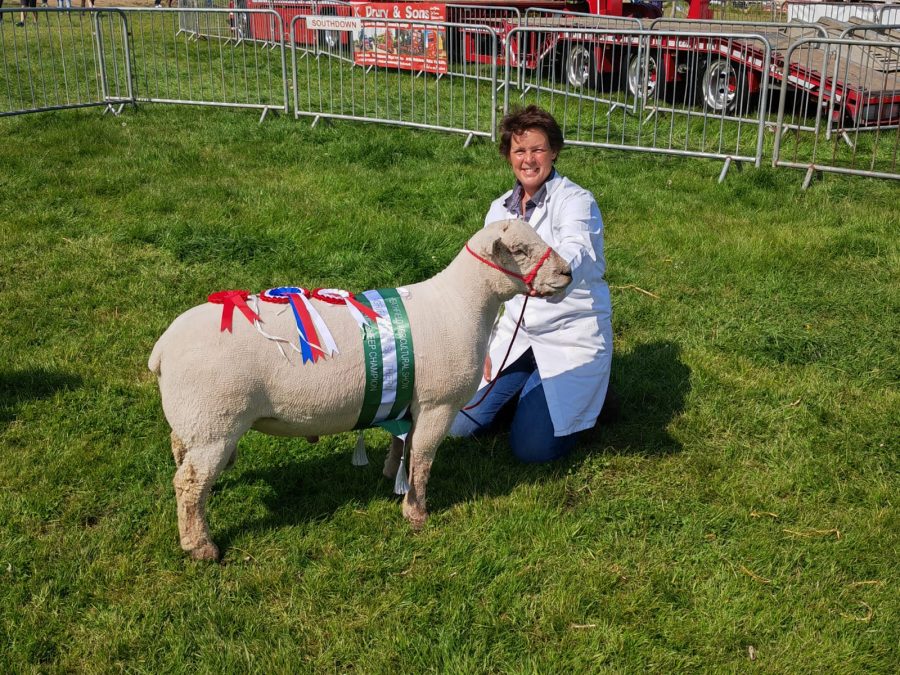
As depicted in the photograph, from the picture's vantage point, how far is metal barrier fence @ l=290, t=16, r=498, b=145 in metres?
11.6

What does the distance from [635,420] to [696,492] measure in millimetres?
801

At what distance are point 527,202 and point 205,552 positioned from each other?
2.51 m

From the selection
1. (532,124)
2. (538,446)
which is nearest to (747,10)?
(532,124)

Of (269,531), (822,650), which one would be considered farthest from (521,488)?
(822,650)

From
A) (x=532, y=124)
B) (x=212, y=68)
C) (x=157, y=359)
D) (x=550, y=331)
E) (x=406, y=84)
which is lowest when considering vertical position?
(x=550, y=331)

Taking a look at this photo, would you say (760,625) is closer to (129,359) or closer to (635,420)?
(635,420)

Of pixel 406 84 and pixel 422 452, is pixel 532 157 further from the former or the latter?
pixel 406 84

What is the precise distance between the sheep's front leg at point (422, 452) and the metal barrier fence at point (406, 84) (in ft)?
25.6

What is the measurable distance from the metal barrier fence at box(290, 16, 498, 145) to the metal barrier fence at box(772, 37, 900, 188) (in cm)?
394

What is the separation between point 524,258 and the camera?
3.68 meters

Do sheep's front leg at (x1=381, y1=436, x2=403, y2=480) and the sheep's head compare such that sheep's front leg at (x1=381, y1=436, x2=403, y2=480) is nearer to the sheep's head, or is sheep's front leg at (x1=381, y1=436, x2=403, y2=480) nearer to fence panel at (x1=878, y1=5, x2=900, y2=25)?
the sheep's head

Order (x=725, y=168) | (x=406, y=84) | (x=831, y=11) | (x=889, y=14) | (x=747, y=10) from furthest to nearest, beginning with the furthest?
(x=747, y=10), (x=831, y=11), (x=889, y=14), (x=406, y=84), (x=725, y=168)

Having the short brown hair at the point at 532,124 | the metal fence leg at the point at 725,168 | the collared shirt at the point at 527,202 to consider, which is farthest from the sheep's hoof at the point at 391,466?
the metal fence leg at the point at 725,168

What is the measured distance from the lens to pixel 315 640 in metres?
3.38
